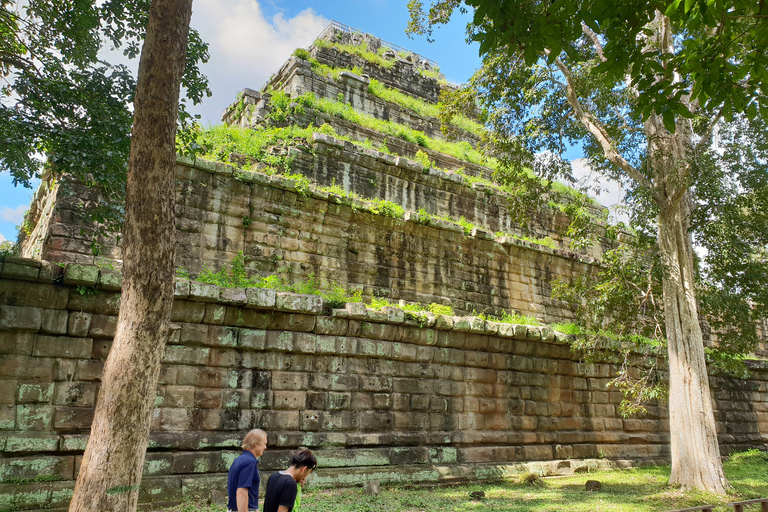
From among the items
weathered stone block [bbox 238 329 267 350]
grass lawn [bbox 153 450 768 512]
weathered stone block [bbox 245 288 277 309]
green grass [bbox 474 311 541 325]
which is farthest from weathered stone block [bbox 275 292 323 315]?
green grass [bbox 474 311 541 325]

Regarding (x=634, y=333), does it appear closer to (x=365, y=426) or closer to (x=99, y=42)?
(x=365, y=426)

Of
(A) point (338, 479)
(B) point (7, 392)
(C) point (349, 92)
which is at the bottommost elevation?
(A) point (338, 479)

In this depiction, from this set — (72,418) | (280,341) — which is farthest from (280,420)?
(72,418)

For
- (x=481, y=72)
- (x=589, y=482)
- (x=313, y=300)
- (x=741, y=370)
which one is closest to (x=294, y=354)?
(x=313, y=300)

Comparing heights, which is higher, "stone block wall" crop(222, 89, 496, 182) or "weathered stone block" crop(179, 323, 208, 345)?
"stone block wall" crop(222, 89, 496, 182)

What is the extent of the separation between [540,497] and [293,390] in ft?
13.5

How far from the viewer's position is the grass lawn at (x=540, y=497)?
715 cm

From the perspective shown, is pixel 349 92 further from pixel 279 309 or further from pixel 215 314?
pixel 215 314

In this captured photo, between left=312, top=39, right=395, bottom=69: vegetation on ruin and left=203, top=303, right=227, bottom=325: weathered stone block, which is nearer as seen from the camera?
left=203, top=303, right=227, bottom=325: weathered stone block

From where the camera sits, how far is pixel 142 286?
4.75 meters

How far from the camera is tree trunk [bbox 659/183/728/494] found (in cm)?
893

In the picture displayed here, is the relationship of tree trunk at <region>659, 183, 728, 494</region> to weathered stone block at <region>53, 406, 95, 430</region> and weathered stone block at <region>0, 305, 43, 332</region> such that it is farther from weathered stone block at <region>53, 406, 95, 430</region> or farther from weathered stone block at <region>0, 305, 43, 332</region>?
weathered stone block at <region>0, 305, 43, 332</region>

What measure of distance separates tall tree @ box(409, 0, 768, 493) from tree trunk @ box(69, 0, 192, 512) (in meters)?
3.07

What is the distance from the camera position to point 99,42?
811cm
